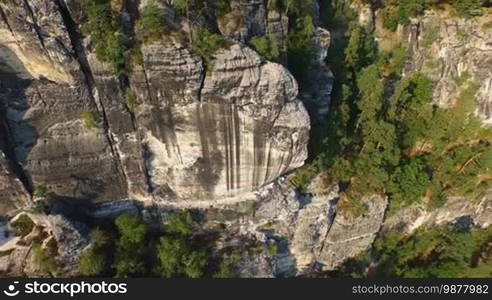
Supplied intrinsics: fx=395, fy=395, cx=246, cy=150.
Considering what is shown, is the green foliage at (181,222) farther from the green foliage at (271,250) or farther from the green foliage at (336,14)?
the green foliage at (336,14)

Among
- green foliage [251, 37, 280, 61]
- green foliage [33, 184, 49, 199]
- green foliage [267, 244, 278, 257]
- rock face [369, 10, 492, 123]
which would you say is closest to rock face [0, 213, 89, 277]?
green foliage [33, 184, 49, 199]

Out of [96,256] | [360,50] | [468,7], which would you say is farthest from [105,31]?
[468,7]

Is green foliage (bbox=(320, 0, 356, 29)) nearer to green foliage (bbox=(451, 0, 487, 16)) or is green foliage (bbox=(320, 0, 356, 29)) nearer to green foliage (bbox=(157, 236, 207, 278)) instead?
green foliage (bbox=(451, 0, 487, 16))

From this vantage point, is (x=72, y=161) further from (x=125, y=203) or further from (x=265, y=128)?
(x=265, y=128)

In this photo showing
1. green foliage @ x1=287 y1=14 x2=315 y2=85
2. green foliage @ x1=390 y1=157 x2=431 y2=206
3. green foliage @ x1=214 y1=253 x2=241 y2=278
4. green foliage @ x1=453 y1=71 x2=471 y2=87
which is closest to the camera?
green foliage @ x1=287 y1=14 x2=315 y2=85

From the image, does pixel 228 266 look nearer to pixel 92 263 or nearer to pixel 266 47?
pixel 92 263

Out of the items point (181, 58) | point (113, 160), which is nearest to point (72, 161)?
point (113, 160)

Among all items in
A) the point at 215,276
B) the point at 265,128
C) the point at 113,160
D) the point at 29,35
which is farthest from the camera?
the point at 215,276
